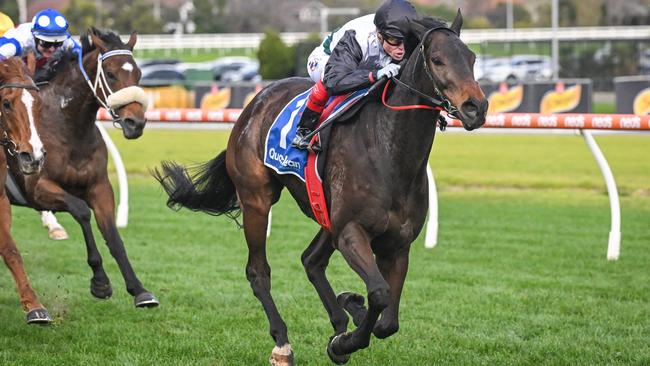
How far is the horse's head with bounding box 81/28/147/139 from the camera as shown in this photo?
6402mm

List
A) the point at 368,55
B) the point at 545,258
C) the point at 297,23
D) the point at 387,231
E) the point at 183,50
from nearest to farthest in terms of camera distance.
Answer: the point at 387,231 < the point at 368,55 < the point at 545,258 < the point at 183,50 < the point at 297,23

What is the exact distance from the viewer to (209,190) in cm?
621

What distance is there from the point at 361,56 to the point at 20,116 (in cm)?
175

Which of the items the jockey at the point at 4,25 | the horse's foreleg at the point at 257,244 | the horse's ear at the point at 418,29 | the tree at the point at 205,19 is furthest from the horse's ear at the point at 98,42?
the tree at the point at 205,19

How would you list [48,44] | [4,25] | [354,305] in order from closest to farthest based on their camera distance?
[354,305] < [4,25] < [48,44]

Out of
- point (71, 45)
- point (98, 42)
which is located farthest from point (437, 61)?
point (71, 45)

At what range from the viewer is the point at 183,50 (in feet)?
188

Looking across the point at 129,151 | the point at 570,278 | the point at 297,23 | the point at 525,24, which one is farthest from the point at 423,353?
the point at 297,23

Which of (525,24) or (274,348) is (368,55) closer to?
(274,348)

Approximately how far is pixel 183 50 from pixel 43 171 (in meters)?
51.5

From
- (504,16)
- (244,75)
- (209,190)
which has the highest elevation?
(209,190)

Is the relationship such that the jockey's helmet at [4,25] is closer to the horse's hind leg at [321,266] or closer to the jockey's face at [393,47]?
the horse's hind leg at [321,266]

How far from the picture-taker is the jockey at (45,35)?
6668 mm

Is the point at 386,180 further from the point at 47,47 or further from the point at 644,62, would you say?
the point at 644,62
